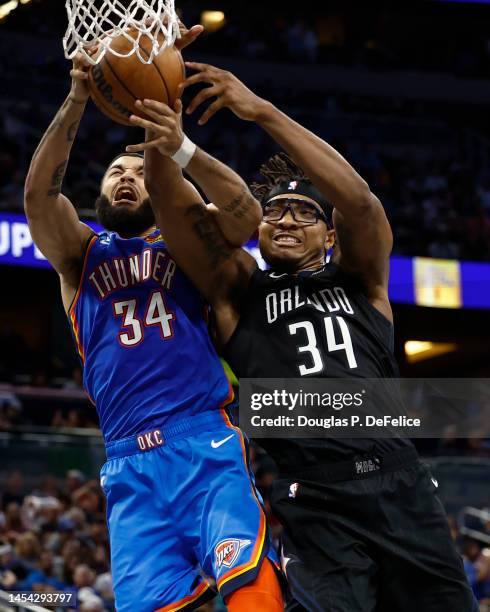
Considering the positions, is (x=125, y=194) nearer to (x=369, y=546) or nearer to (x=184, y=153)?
(x=184, y=153)

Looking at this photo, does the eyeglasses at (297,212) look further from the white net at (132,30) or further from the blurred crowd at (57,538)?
the blurred crowd at (57,538)

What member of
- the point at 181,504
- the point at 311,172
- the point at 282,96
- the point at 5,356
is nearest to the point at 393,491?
the point at 181,504

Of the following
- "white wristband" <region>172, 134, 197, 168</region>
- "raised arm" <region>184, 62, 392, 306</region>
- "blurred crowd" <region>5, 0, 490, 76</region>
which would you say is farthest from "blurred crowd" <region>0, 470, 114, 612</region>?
"blurred crowd" <region>5, 0, 490, 76</region>

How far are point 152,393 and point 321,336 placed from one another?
64 centimetres

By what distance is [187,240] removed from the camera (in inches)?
148

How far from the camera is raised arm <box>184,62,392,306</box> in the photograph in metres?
3.45

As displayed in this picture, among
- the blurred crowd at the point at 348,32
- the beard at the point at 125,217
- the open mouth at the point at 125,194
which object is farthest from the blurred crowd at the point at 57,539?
the blurred crowd at the point at 348,32

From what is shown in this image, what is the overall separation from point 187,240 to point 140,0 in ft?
2.82

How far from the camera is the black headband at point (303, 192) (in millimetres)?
3998

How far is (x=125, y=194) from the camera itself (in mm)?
3971

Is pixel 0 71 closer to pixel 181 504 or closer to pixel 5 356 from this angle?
pixel 5 356

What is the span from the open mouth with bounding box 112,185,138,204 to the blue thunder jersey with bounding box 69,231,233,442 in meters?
0.15

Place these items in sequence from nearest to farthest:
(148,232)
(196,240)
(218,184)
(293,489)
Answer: (293,489) < (218,184) < (196,240) < (148,232)

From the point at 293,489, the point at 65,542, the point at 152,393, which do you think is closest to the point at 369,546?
the point at 293,489
